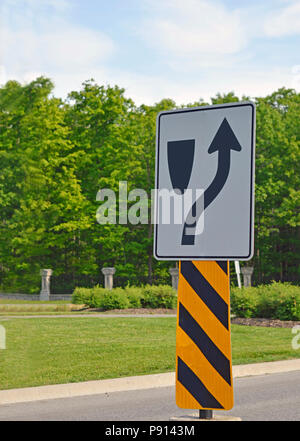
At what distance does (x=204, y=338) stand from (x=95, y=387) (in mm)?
6544

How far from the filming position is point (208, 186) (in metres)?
4.23

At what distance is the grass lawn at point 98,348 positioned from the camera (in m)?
11.5

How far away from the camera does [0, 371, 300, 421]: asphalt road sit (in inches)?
317

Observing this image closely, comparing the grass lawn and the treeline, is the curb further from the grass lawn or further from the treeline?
the treeline

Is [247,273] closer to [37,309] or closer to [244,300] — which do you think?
[37,309]

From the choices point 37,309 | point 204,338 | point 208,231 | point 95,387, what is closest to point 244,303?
→ point 37,309

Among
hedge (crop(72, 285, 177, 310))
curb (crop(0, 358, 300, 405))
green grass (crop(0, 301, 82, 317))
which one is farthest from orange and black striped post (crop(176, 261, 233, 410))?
green grass (crop(0, 301, 82, 317))

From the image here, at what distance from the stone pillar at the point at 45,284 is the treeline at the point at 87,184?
5.26 ft

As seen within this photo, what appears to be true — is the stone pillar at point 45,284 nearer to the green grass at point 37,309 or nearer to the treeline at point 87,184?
the treeline at point 87,184

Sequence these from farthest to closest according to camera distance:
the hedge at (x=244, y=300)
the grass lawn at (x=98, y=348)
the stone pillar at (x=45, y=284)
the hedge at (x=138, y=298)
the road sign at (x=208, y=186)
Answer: the stone pillar at (x=45, y=284) → the hedge at (x=138, y=298) → the hedge at (x=244, y=300) → the grass lawn at (x=98, y=348) → the road sign at (x=208, y=186)

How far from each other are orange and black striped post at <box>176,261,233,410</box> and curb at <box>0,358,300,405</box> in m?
5.78

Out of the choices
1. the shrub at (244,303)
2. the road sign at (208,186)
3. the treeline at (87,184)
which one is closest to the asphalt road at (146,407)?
the road sign at (208,186)

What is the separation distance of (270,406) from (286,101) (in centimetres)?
4999

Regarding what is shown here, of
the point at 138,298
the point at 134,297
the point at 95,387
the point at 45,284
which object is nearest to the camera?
the point at 95,387
